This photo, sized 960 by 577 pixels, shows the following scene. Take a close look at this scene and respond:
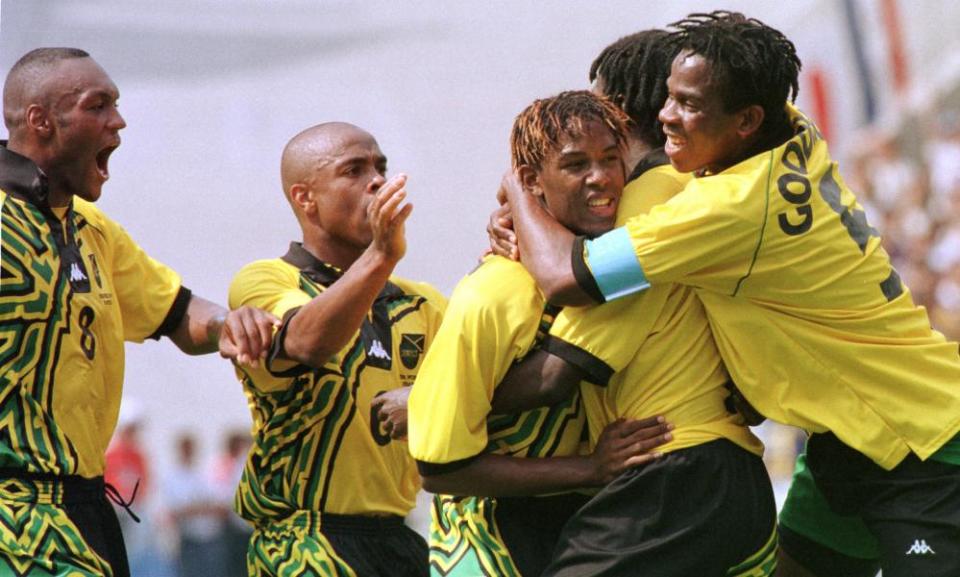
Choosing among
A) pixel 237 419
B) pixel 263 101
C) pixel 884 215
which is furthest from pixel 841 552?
pixel 263 101

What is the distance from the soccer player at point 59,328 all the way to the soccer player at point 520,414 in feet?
2.66

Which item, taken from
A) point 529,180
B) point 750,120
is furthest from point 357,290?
point 750,120

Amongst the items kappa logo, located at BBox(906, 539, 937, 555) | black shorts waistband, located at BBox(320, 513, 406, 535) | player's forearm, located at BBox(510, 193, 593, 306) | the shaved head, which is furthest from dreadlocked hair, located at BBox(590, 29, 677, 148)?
black shorts waistband, located at BBox(320, 513, 406, 535)

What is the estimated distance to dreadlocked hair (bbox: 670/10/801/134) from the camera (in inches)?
193

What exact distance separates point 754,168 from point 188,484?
1119 cm

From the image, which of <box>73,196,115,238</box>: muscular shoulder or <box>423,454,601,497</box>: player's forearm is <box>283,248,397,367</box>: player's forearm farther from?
<box>73,196,115,238</box>: muscular shoulder

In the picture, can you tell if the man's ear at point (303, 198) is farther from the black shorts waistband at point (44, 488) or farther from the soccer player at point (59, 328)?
the black shorts waistband at point (44, 488)

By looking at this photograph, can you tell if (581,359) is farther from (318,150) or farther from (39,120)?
(39,120)

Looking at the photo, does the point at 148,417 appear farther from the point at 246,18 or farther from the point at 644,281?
the point at 644,281

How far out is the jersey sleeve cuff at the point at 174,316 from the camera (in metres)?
6.02

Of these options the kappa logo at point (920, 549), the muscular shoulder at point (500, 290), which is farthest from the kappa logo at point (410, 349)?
the kappa logo at point (920, 549)

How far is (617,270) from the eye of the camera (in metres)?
4.75

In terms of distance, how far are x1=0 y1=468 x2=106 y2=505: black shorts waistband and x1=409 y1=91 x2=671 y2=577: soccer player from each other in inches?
45.2

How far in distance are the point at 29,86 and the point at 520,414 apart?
6.27 feet
